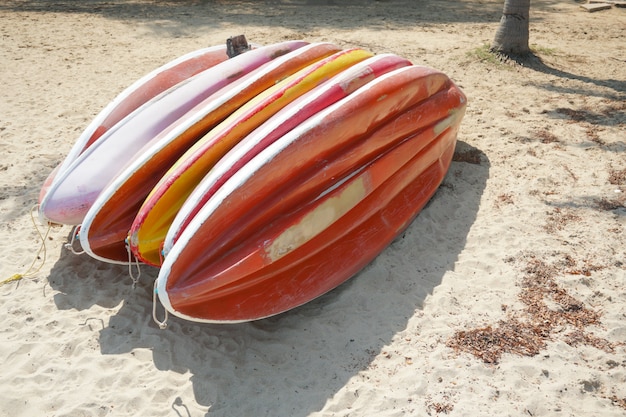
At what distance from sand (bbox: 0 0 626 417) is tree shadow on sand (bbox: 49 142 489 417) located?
0.01 metres

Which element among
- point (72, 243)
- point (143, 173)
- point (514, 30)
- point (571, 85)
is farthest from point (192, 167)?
point (514, 30)

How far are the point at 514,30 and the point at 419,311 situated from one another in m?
4.90

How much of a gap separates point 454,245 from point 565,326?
39.9 inches

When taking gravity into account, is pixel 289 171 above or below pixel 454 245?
above

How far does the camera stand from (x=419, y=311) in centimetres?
384

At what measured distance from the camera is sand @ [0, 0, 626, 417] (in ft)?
10.8

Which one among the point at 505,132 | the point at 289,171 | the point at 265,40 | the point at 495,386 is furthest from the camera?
the point at 265,40

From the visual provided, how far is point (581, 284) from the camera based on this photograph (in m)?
3.97

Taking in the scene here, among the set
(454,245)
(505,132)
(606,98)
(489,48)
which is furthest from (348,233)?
(489,48)

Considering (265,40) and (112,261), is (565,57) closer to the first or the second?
(265,40)

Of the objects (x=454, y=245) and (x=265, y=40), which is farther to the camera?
(x=265, y=40)

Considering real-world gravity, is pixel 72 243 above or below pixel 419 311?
above

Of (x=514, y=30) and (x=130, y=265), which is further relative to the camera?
(x=514, y=30)

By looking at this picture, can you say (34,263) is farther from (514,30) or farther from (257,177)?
(514,30)
